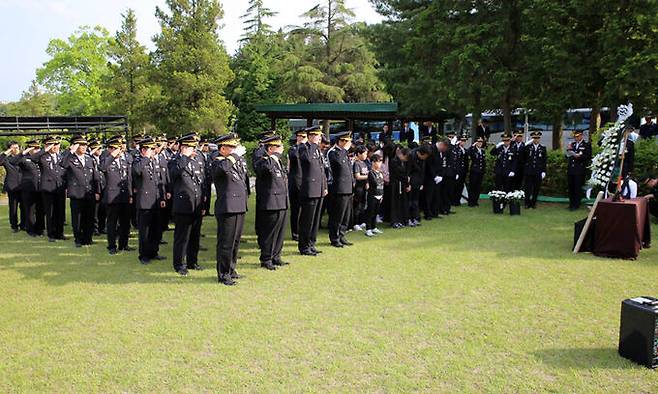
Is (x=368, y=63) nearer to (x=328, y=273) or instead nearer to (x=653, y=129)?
(x=653, y=129)

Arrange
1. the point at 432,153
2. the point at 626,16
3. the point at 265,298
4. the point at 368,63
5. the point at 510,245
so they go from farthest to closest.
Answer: the point at 368,63 < the point at 626,16 < the point at 432,153 < the point at 510,245 < the point at 265,298

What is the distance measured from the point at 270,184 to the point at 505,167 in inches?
293

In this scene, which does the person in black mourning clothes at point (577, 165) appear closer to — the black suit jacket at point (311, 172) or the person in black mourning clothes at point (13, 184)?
the black suit jacket at point (311, 172)

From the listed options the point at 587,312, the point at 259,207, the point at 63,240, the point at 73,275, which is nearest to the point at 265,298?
the point at 259,207

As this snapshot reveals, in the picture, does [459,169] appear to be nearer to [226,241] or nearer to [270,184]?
[270,184]

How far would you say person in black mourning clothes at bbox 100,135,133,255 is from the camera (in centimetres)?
845

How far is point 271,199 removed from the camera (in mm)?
7199

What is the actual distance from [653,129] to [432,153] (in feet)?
24.2

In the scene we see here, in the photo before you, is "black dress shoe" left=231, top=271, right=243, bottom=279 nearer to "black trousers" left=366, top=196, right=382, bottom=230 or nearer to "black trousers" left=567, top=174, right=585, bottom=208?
"black trousers" left=366, top=196, right=382, bottom=230

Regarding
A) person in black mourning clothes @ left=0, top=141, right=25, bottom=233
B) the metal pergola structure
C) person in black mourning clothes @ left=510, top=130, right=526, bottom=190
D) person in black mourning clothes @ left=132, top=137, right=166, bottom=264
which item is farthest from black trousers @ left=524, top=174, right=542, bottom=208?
the metal pergola structure

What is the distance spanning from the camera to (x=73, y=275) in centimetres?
704

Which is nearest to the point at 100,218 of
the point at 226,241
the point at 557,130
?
the point at 226,241

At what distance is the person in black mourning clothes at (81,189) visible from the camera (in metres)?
9.01

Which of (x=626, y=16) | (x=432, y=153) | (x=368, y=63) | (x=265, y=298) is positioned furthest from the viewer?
(x=368, y=63)
